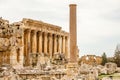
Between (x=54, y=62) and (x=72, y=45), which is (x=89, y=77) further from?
(x=54, y=62)

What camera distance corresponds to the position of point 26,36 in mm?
55500

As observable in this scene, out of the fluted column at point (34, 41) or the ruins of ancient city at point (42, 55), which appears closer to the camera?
the ruins of ancient city at point (42, 55)

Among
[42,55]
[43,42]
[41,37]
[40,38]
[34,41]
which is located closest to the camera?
[42,55]

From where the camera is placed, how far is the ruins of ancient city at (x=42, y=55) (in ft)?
56.7

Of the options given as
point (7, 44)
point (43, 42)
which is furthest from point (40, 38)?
point (7, 44)

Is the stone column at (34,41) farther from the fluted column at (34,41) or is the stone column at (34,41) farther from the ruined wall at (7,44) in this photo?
the ruined wall at (7,44)

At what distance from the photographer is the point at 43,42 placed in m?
61.1

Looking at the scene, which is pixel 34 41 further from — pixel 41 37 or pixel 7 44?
pixel 7 44

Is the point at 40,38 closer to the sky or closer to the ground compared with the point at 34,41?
closer to the sky

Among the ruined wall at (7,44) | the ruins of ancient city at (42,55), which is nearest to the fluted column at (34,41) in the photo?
the ruins of ancient city at (42,55)

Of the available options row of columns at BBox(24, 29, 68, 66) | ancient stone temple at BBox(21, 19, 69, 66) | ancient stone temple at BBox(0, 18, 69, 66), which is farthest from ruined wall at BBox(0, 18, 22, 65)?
ancient stone temple at BBox(21, 19, 69, 66)

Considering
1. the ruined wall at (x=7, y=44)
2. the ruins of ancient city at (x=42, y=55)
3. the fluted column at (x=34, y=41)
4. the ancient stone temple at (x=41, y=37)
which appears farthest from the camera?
the fluted column at (x=34, y=41)

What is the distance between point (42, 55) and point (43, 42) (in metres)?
24.4

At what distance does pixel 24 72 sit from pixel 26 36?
3694 cm
